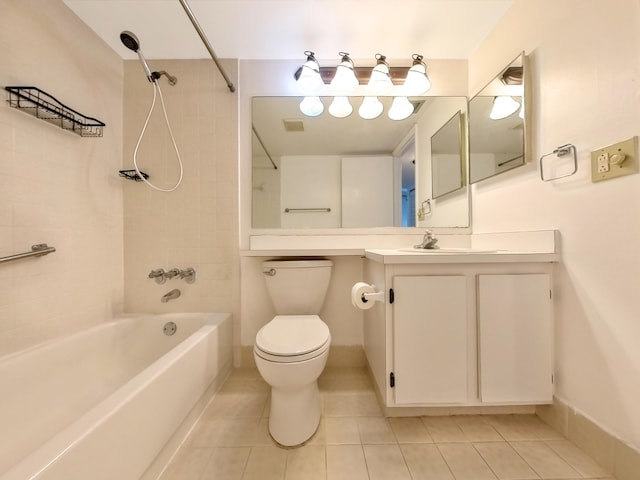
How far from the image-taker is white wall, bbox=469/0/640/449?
33.4 inches

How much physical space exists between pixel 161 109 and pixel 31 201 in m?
0.90

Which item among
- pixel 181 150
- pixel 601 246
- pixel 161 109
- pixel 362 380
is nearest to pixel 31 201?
pixel 181 150

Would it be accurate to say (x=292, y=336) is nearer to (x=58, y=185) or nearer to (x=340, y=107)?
(x=58, y=185)

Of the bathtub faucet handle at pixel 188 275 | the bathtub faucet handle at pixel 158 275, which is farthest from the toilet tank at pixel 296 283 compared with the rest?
the bathtub faucet handle at pixel 158 275

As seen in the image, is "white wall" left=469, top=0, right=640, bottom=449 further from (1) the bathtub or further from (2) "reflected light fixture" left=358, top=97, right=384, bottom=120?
(1) the bathtub

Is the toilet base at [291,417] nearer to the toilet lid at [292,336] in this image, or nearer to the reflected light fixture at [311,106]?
the toilet lid at [292,336]

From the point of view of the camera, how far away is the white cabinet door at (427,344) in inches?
43.1

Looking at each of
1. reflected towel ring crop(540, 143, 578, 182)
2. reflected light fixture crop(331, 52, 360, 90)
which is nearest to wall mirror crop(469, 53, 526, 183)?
reflected towel ring crop(540, 143, 578, 182)

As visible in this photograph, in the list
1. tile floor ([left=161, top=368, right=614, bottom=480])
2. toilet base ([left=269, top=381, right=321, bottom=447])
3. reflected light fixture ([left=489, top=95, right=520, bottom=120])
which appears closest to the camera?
tile floor ([left=161, top=368, right=614, bottom=480])

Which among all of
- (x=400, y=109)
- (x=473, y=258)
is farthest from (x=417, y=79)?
(x=473, y=258)

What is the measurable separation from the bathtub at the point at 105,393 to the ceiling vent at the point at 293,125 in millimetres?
1296

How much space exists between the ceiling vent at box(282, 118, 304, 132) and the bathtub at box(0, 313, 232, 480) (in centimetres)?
130

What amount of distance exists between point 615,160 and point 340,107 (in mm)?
1353

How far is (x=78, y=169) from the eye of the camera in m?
1.37
